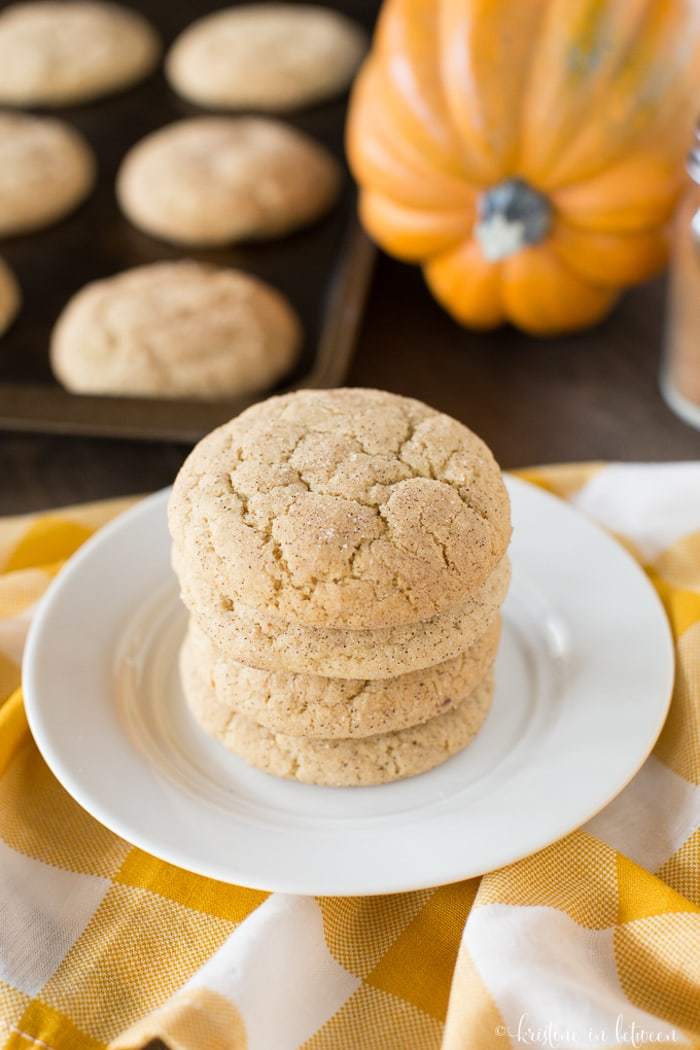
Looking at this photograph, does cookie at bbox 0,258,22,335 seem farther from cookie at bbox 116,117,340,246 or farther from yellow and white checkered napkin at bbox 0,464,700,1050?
yellow and white checkered napkin at bbox 0,464,700,1050

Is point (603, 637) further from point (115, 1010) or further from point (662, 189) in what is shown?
point (662, 189)

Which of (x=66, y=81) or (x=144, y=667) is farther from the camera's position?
(x=66, y=81)

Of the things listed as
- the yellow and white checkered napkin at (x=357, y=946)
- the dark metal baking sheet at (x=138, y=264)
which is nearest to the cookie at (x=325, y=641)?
the yellow and white checkered napkin at (x=357, y=946)

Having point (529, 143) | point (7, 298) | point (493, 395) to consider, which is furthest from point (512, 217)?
point (7, 298)

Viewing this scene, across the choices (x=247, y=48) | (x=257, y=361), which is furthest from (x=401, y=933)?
(x=247, y=48)

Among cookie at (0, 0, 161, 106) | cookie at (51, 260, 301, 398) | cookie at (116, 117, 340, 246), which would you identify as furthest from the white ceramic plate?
cookie at (0, 0, 161, 106)

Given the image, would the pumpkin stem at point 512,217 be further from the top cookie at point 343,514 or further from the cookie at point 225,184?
the top cookie at point 343,514
